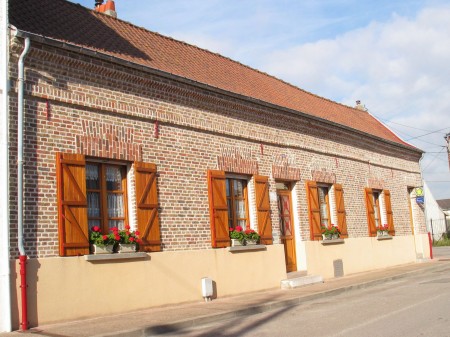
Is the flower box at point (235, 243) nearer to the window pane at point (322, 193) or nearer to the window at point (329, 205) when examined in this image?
the window at point (329, 205)

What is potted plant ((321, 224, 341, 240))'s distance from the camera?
1647cm

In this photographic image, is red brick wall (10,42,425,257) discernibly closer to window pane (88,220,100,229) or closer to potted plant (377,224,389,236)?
window pane (88,220,100,229)

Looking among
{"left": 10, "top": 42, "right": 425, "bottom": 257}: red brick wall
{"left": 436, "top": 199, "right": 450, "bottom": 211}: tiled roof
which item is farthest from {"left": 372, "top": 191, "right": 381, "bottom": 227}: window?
{"left": 436, "top": 199, "right": 450, "bottom": 211}: tiled roof

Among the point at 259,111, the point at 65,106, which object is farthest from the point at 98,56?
the point at 259,111

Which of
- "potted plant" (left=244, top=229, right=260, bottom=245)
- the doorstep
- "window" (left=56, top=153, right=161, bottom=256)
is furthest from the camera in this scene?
the doorstep

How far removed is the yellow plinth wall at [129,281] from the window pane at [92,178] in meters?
1.44

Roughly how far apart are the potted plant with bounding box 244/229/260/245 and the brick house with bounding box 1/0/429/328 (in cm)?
27

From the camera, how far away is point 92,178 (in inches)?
409

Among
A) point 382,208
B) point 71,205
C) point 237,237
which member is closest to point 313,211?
point 237,237

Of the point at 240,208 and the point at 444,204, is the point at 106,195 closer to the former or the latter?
the point at 240,208

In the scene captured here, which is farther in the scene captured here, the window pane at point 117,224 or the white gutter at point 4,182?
the window pane at point 117,224

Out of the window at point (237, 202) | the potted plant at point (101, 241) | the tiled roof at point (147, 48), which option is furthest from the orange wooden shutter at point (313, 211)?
the potted plant at point (101, 241)

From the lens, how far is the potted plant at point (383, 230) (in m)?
19.9

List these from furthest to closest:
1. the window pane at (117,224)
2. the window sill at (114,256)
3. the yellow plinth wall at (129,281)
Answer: the window pane at (117,224), the window sill at (114,256), the yellow plinth wall at (129,281)
